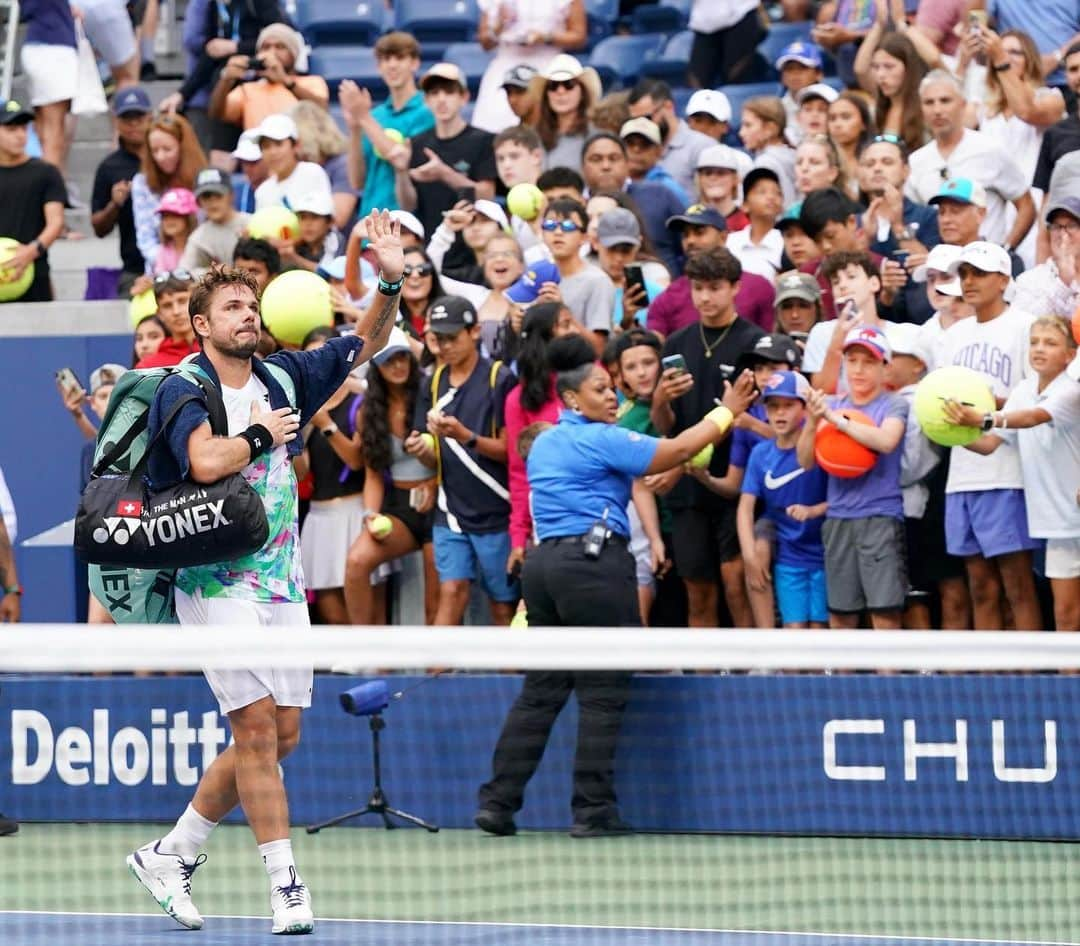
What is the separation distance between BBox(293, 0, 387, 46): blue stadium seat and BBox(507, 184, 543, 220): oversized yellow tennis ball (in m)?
5.88

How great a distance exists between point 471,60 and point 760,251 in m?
5.19

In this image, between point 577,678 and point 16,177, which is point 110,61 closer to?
point 16,177

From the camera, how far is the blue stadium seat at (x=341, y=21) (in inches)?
683

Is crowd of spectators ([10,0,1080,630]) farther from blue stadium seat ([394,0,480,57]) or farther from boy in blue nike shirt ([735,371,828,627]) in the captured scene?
blue stadium seat ([394,0,480,57])

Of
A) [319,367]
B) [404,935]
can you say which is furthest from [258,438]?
[404,935]

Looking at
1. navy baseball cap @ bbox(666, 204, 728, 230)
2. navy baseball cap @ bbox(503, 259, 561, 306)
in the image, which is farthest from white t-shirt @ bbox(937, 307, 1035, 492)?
navy baseball cap @ bbox(503, 259, 561, 306)

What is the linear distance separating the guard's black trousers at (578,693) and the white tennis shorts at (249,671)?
1.95 m

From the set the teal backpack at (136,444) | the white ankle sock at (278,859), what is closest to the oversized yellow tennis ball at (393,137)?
the teal backpack at (136,444)

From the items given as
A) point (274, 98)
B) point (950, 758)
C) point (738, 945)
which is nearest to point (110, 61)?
point (274, 98)

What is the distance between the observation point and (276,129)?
43.2 feet

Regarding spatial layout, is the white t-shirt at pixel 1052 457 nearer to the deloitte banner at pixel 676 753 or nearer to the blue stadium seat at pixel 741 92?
the deloitte banner at pixel 676 753

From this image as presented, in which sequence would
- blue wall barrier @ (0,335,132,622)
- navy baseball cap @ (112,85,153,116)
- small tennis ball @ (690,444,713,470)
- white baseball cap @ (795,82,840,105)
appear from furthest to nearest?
navy baseball cap @ (112,85,153,116) → blue wall barrier @ (0,335,132,622) → white baseball cap @ (795,82,840,105) → small tennis ball @ (690,444,713,470)

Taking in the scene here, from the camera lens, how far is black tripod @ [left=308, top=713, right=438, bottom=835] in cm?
919

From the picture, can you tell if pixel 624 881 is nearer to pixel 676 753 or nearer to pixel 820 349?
pixel 676 753
